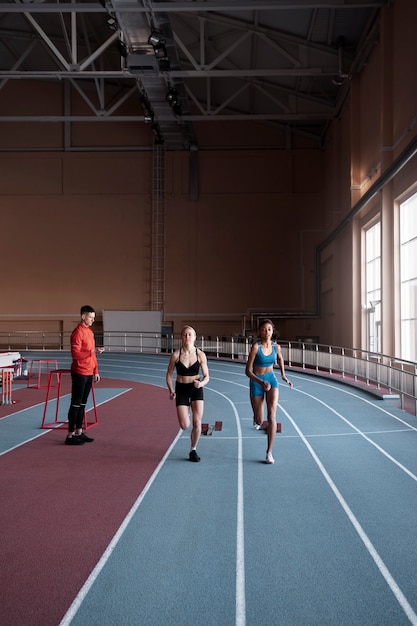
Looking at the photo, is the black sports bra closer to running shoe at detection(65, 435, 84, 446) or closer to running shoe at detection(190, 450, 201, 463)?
running shoe at detection(190, 450, 201, 463)

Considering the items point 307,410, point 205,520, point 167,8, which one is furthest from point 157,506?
point 167,8

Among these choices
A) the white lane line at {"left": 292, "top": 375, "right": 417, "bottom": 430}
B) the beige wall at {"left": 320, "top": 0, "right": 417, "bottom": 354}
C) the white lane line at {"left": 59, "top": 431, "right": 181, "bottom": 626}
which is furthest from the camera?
the beige wall at {"left": 320, "top": 0, "right": 417, "bottom": 354}

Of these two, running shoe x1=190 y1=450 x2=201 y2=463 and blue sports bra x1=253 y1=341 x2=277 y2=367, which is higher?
blue sports bra x1=253 y1=341 x2=277 y2=367

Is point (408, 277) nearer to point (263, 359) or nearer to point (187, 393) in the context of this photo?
point (263, 359)

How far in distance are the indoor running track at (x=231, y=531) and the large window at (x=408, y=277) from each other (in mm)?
8097

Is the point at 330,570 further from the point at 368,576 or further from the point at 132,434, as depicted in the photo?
the point at 132,434

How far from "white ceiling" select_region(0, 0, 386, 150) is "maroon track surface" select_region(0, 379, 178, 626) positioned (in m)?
13.7

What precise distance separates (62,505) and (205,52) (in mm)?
24555

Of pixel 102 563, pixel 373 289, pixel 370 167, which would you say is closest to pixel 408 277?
pixel 373 289

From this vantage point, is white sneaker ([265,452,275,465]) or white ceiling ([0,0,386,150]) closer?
white sneaker ([265,452,275,465])

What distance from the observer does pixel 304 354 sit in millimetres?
19922

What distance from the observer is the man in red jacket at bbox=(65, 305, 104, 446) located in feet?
27.4

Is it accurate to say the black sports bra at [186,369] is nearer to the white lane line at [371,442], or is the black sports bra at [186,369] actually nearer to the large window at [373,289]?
the white lane line at [371,442]

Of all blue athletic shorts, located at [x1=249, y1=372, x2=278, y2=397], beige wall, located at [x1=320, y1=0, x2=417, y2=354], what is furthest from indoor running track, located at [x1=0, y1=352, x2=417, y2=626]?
beige wall, located at [x1=320, y1=0, x2=417, y2=354]
